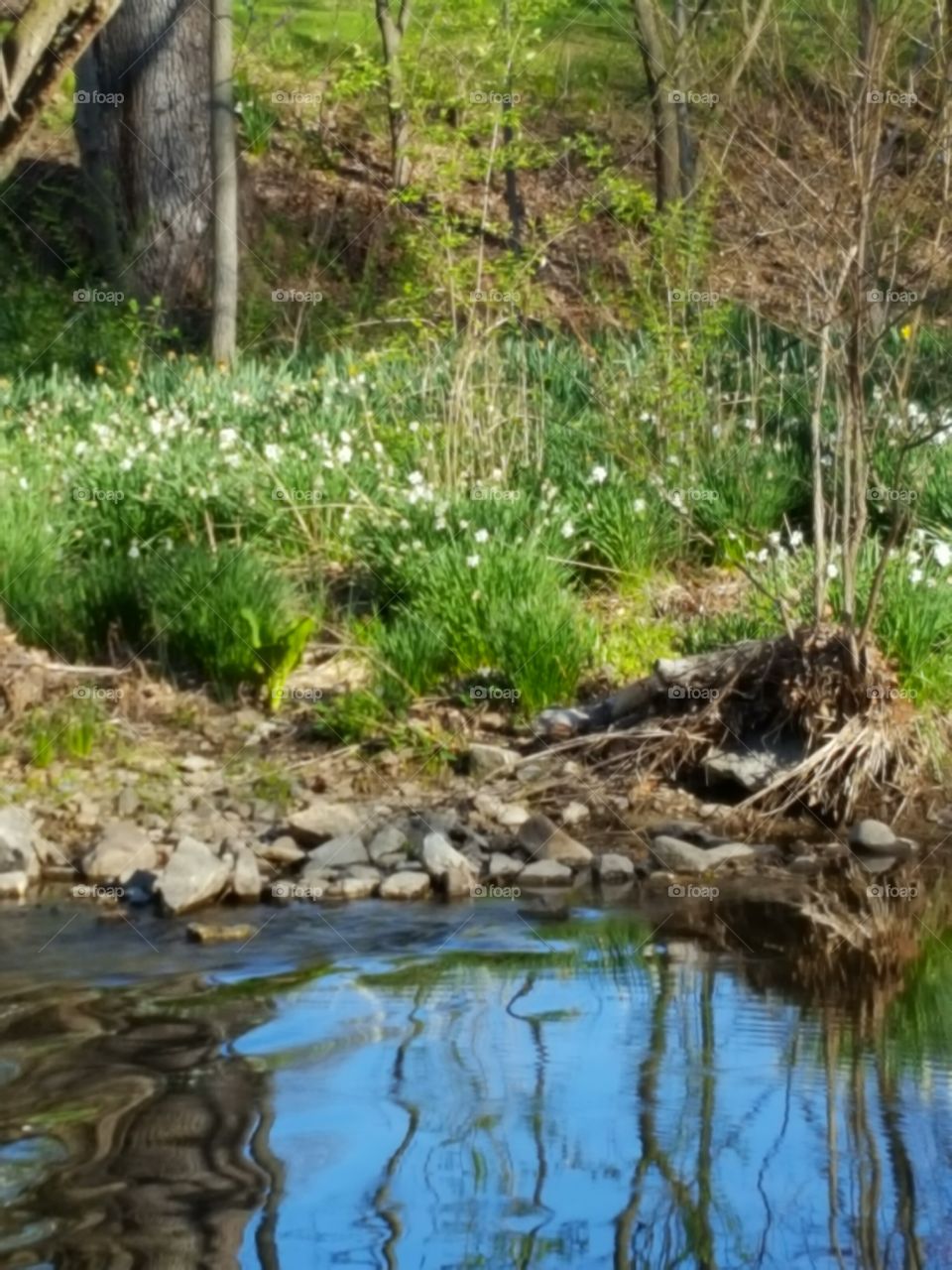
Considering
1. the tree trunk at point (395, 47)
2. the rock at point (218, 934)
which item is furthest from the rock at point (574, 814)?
the tree trunk at point (395, 47)

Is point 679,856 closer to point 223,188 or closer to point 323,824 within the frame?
point 323,824

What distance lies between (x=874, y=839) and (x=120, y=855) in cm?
293

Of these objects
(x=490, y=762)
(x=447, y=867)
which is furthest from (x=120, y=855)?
(x=490, y=762)

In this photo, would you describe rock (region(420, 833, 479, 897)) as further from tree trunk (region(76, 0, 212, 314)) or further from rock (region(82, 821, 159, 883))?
tree trunk (region(76, 0, 212, 314))

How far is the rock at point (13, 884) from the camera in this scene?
736cm

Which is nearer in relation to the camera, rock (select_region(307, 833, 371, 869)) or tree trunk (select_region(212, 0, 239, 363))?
rock (select_region(307, 833, 371, 869))

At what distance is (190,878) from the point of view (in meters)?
7.16

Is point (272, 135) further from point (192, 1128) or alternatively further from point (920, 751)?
point (192, 1128)

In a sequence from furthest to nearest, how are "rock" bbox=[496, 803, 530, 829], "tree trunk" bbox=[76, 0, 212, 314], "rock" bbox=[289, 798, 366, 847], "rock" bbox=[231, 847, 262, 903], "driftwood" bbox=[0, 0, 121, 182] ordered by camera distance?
"tree trunk" bbox=[76, 0, 212, 314] < "rock" bbox=[496, 803, 530, 829] < "rock" bbox=[289, 798, 366, 847] < "rock" bbox=[231, 847, 262, 903] < "driftwood" bbox=[0, 0, 121, 182]

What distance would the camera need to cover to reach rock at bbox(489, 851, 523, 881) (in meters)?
7.61

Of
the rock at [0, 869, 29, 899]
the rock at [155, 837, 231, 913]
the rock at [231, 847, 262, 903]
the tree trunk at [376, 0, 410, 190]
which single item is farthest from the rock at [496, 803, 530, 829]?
the tree trunk at [376, 0, 410, 190]

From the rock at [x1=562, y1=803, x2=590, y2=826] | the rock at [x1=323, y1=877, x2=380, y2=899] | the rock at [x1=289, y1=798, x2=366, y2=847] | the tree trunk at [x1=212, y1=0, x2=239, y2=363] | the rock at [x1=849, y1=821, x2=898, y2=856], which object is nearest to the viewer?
the rock at [x1=323, y1=877, x2=380, y2=899]

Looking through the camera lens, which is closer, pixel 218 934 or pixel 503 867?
pixel 218 934

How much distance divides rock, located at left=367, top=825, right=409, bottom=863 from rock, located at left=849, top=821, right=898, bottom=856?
1.79 m
